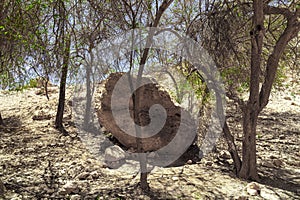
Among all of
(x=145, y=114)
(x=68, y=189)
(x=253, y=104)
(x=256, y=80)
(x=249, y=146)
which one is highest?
(x=256, y=80)

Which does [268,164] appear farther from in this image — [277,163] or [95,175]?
[95,175]

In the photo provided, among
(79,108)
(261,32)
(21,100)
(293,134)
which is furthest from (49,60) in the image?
(21,100)

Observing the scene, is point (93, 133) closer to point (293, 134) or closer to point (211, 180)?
point (211, 180)

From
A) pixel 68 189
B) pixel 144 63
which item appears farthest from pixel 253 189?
pixel 68 189

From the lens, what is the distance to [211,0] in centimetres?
492

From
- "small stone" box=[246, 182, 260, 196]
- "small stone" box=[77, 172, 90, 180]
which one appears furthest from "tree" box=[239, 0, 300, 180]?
"small stone" box=[77, 172, 90, 180]

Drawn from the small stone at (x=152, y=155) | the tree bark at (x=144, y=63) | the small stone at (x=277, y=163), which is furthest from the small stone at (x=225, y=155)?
the tree bark at (x=144, y=63)

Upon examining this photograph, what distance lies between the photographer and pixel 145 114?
22.1 feet

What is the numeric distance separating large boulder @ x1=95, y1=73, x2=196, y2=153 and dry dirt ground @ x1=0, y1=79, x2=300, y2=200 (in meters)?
0.78

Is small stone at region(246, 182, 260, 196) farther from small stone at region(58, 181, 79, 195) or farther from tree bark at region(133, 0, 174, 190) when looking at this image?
small stone at region(58, 181, 79, 195)

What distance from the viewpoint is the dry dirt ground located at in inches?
162

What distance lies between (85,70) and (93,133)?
5.23 ft

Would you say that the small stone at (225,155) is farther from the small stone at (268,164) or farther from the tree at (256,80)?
the tree at (256,80)

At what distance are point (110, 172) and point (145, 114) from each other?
1.96 metres
